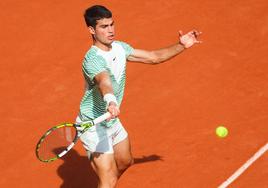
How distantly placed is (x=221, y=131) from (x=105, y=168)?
2.74 m

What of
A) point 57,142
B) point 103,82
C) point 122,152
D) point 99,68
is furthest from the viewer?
point 122,152

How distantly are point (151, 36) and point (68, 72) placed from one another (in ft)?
6.21

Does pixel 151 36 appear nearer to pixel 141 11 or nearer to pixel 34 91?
pixel 141 11

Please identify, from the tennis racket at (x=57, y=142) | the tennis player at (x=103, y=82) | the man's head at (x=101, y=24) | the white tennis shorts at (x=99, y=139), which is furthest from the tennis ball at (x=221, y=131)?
the man's head at (x=101, y=24)

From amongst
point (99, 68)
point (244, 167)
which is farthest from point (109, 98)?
point (244, 167)

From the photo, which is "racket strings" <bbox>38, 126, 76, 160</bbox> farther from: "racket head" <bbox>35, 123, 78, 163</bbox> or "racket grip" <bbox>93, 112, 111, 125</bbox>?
"racket grip" <bbox>93, 112, 111, 125</bbox>

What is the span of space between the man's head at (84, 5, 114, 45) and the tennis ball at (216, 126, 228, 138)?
2.99 m

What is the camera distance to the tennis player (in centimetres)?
723

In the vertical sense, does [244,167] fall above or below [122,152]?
below

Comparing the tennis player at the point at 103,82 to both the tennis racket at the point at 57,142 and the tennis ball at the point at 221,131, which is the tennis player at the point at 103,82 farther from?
the tennis ball at the point at 221,131

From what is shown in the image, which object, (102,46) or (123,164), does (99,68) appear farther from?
(123,164)

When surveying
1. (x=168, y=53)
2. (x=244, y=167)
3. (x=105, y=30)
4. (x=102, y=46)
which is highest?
(x=105, y=30)

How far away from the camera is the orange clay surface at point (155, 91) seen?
30.1 feet

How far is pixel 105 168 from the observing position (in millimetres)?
7480
